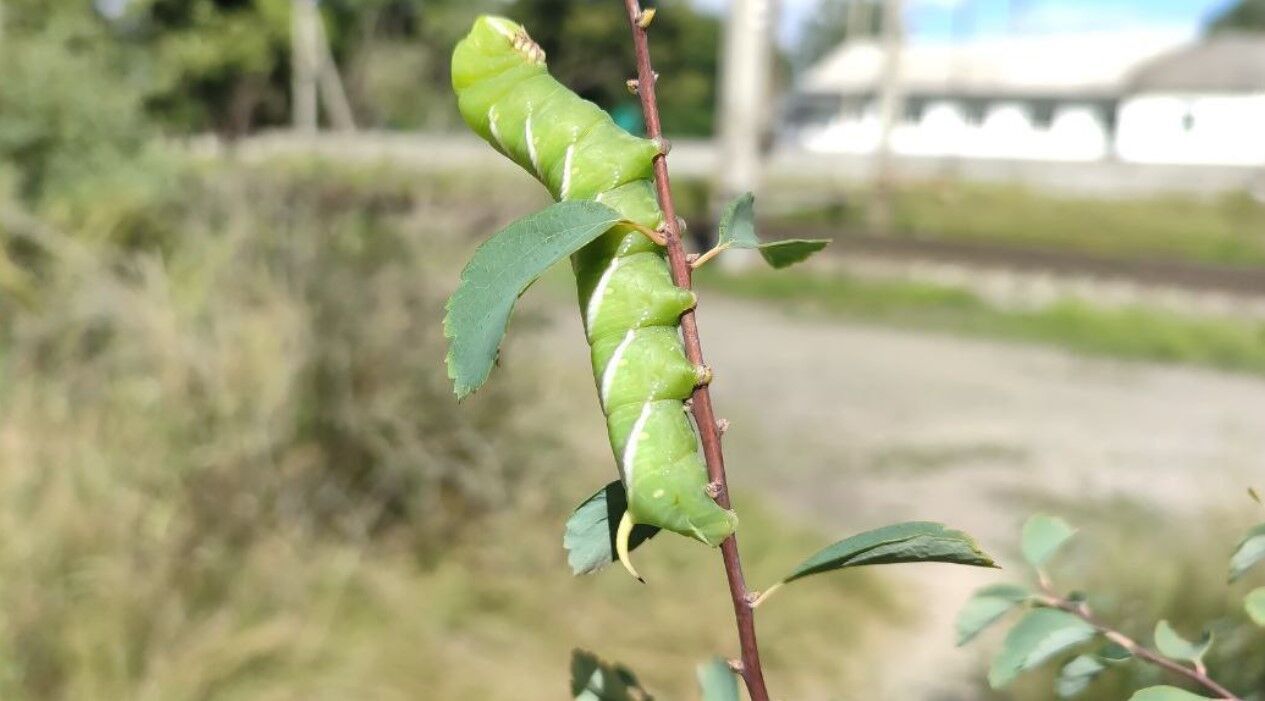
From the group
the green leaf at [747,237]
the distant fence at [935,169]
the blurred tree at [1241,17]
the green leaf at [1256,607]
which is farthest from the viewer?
the blurred tree at [1241,17]

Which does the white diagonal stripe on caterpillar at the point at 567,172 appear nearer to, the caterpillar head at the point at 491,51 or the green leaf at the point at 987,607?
the caterpillar head at the point at 491,51

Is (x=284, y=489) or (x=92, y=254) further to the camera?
(x=92, y=254)

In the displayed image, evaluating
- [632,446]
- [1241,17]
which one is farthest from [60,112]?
[1241,17]

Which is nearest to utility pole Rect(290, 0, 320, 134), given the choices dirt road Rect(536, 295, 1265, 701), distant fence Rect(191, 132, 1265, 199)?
distant fence Rect(191, 132, 1265, 199)

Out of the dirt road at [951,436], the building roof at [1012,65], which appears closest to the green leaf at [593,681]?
the dirt road at [951,436]

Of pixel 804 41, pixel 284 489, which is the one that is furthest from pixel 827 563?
pixel 804 41

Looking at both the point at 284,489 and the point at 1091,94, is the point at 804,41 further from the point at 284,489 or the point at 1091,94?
the point at 284,489

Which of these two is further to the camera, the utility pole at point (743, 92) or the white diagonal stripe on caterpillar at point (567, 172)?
the utility pole at point (743, 92)
